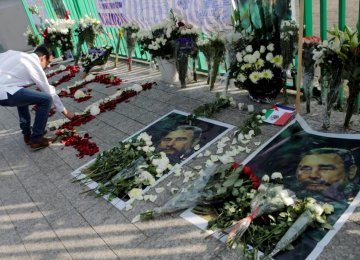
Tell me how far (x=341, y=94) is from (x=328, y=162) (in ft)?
3.86

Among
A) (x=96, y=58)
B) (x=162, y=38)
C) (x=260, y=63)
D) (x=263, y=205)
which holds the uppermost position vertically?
(x=162, y=38)

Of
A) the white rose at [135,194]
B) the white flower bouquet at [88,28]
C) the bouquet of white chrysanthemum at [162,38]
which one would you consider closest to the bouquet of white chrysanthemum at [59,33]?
the white flower bouquet at [88,28]

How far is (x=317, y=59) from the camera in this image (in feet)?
10.00

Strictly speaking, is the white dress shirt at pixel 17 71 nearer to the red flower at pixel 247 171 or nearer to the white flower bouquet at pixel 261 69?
the white flower bouquet at pixel 261 69

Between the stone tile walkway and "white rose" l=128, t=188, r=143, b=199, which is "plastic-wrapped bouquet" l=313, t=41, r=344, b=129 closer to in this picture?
the stone tile walkway

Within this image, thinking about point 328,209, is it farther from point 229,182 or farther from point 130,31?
point 130,31

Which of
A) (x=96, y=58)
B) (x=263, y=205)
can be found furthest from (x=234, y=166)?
(x=96, y=58)

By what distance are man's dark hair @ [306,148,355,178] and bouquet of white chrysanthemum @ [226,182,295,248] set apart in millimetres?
554

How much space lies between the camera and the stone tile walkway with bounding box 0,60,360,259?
2.38 m

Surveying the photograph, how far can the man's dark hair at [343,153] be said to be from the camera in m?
2.65

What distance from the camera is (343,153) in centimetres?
279

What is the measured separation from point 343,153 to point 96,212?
2165mm

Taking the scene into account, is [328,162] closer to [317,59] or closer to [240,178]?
[240,178]

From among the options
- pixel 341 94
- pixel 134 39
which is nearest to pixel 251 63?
pixel 341 94
